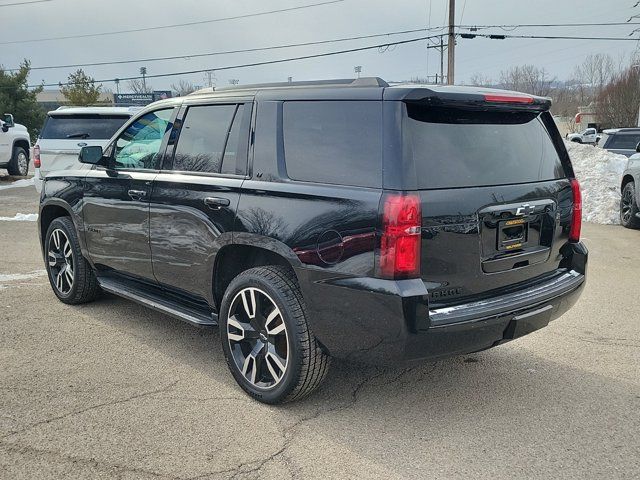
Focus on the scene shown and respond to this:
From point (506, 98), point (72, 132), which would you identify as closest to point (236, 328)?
point (506, 98)

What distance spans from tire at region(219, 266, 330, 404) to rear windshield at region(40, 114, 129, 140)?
24.6ft

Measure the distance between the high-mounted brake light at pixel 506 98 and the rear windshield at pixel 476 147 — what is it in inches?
3.9

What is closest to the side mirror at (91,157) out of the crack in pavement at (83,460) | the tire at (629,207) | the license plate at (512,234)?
the crack in pavement at (83,460)

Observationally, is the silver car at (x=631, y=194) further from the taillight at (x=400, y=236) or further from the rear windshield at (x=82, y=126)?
the rear windshield at (x=82, y=126)

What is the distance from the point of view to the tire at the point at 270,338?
338 centimetres

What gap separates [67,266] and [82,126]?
19.5 feet

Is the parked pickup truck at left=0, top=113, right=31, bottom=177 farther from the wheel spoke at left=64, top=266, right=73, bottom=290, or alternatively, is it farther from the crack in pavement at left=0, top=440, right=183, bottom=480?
the crack in pavement at left=0, top=440, right=183, bottom=480

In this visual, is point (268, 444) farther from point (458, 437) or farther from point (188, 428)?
point (458, 437)

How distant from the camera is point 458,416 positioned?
353cm

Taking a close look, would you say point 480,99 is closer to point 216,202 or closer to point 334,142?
point 334,142

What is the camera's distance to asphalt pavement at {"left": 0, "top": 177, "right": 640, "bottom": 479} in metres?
3.00

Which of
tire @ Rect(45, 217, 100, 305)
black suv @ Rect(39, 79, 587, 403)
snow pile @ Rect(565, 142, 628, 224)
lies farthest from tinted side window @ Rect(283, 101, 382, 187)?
snow pile @ Rect(565, 142, 628, 224)

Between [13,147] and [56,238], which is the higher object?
[13,147]

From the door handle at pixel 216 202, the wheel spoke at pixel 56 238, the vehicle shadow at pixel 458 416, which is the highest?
the door handle at pixel 216 202
